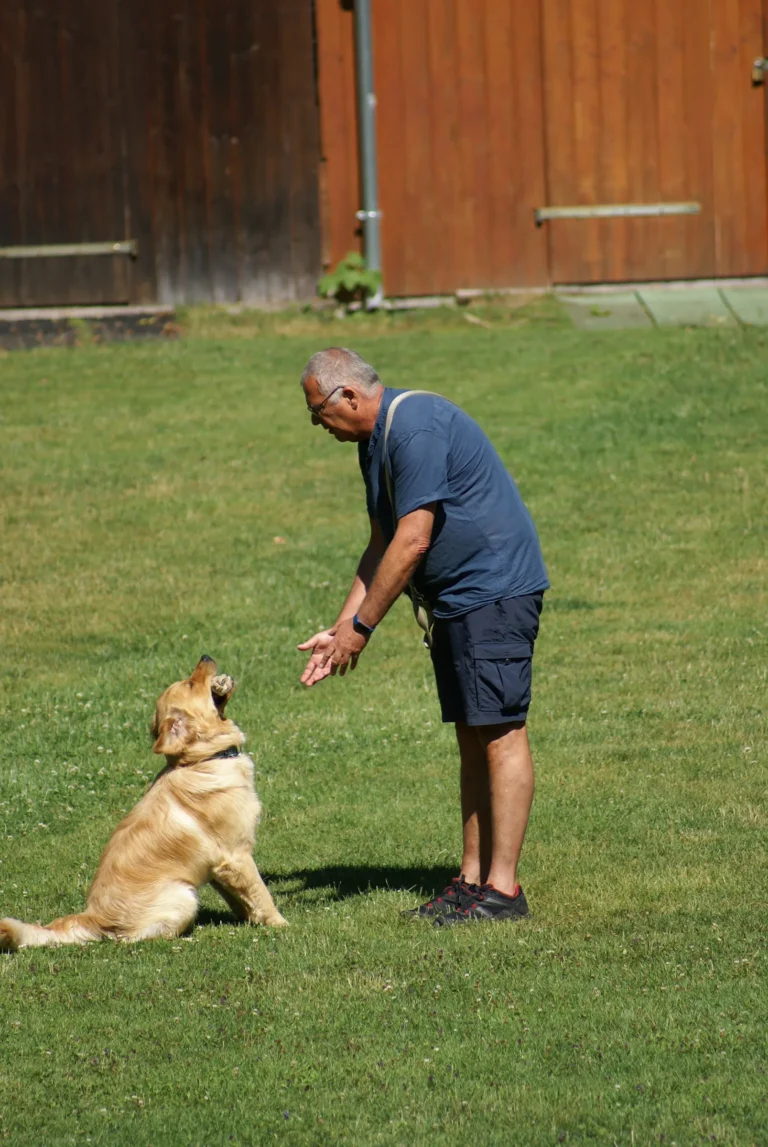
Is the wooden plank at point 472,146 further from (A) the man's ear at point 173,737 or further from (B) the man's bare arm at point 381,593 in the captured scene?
(A) the man's ear at point 173,737

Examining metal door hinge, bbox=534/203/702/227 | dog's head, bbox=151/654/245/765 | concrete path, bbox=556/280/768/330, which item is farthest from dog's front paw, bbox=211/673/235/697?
metal door hinge, bbox=534/203/702/227

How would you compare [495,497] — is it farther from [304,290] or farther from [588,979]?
[304,290]

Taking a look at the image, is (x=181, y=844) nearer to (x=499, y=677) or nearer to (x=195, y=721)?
(x=195, y=721)

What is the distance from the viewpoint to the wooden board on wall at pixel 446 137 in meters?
15.4

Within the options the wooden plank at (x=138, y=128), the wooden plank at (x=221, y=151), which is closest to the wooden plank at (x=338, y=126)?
the wooden plank at (x=221, y=151)

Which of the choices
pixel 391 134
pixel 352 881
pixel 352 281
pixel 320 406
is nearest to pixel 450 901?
pixel 352 881

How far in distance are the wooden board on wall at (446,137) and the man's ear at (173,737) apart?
10.6 metres

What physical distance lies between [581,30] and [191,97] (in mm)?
3967

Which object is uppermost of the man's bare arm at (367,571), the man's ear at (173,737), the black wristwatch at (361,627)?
the man's bare arm at (367,571)

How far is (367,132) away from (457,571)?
418 inches

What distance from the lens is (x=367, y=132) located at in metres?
15.3

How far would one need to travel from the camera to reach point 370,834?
22.3 ft

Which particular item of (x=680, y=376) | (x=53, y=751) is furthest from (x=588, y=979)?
(x=680, y=376)

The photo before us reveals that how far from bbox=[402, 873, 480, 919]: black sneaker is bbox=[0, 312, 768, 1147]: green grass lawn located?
112mm
